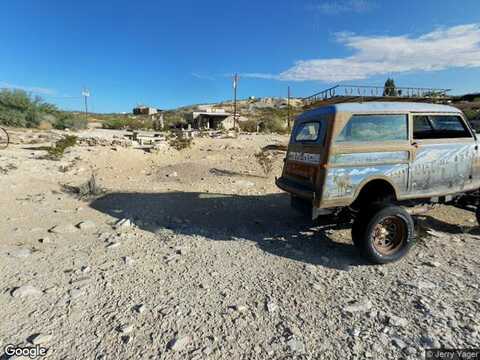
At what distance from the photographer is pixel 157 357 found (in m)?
2.17

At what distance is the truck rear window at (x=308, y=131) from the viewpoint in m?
4.21

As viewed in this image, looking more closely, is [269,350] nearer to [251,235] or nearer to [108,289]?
[108,289]

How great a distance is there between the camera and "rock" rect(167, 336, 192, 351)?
226 centimetres

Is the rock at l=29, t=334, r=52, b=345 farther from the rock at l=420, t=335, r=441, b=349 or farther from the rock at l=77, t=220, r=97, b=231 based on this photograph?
the rock at l=420, t=335, r=441, b=349

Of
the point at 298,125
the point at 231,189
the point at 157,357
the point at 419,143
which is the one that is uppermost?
the point at 298,125

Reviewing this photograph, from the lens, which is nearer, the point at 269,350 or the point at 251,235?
the point at 269,350

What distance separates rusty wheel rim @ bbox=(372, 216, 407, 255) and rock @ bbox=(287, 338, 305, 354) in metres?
1.95

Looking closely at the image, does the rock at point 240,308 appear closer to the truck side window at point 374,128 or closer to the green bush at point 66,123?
the truck side window at point 374,128

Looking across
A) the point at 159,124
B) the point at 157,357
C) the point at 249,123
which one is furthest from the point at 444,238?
the point at 159,124

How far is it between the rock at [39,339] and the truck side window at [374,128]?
3.64 metres

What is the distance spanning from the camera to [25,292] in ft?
9.73

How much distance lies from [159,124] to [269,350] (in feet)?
144

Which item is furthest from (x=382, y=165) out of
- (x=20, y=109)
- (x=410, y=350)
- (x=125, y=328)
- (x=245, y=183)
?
(x=20, y=109)

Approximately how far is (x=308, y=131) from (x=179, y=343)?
132 inches
